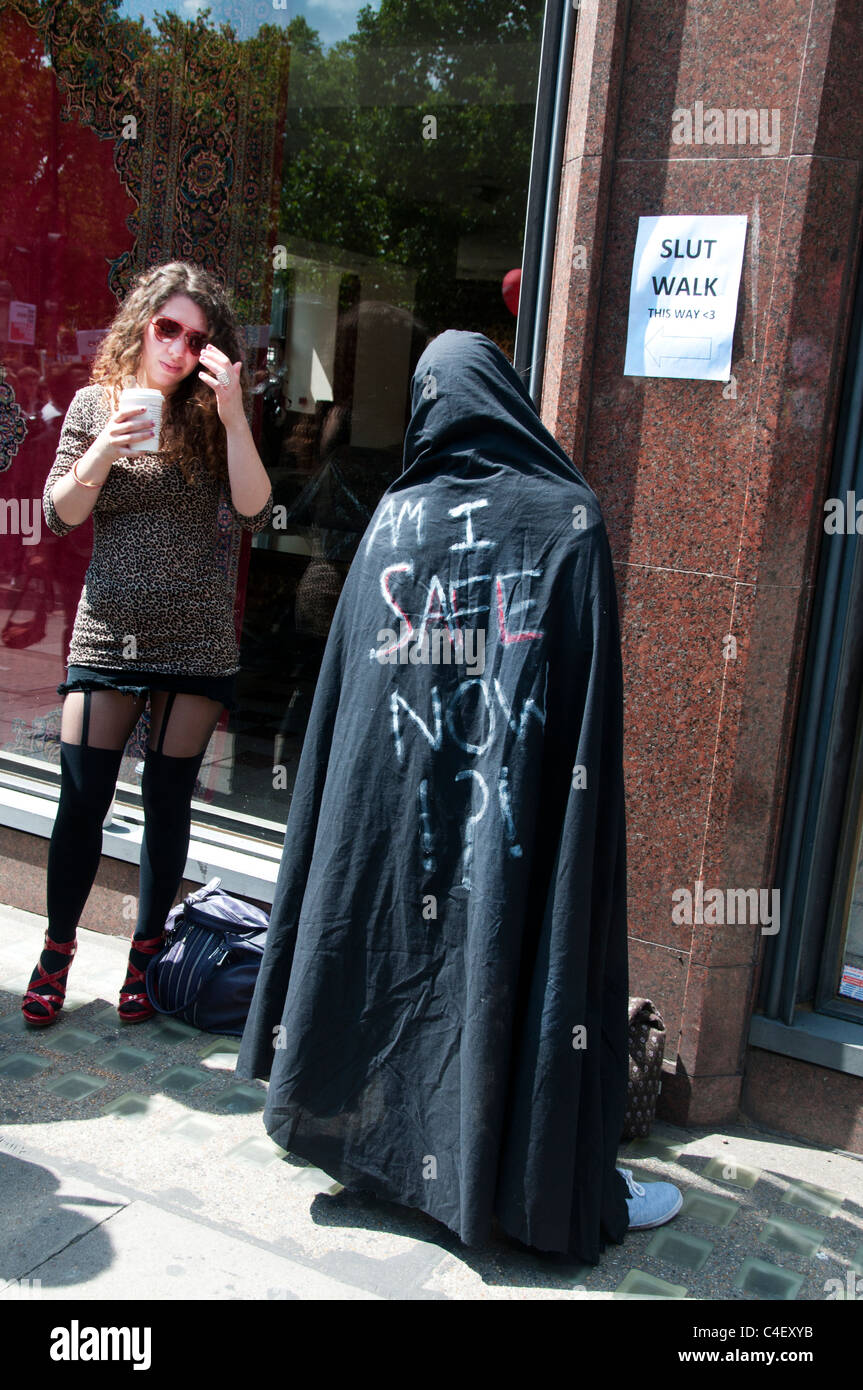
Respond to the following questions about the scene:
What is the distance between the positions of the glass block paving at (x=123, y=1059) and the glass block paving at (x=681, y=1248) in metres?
1.52

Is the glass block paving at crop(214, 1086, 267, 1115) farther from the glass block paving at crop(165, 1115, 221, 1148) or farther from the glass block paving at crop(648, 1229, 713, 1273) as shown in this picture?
the glass block paving at crop(648, 1229, 713, 1273)

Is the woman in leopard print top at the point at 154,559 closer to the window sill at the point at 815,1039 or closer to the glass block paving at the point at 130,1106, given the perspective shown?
the glass block paving at the point at 130,1106

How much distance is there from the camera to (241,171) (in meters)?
4.32

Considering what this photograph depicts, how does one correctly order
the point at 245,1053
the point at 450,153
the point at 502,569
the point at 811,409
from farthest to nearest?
the point at 450,153 < the point at 811,409 < the point at 245,1053 < the point at 502,569

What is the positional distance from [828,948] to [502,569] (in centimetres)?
163

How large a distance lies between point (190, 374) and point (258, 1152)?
84.3 inches

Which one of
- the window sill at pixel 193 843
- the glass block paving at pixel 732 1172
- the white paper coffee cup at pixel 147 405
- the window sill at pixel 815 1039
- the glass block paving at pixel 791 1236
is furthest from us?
the window sill at pixel 193 843

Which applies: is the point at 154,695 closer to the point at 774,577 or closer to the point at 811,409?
the point at 774,577

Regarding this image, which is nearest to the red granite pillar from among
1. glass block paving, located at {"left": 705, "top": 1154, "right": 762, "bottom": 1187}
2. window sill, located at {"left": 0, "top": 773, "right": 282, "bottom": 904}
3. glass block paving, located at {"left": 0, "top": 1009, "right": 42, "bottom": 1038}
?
glass block paving, located at {"left": 705, "top": 1154, "right": 762, "bottom": 1187}

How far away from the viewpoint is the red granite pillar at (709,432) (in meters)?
3.00

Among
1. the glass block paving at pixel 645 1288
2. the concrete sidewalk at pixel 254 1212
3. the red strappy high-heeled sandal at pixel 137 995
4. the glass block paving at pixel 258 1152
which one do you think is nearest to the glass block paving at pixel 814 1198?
the concrete sidewalk at pixel 254 1212

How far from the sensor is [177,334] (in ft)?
10.7

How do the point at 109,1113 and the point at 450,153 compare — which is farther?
the point at 450,153

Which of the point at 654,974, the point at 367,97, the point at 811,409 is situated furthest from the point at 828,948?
the point at 367,97
